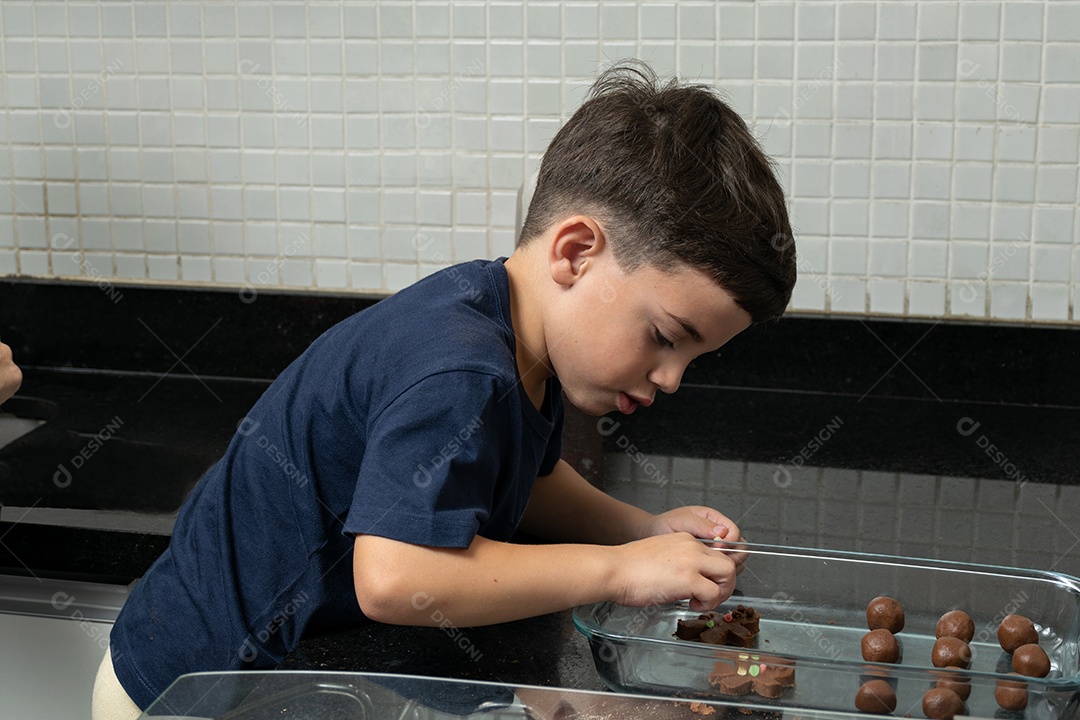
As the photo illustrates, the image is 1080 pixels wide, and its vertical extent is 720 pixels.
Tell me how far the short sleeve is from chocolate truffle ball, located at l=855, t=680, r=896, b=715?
279mm

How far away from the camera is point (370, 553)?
29.4 inches

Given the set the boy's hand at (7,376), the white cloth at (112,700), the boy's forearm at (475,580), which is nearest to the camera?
the boy's forearm at (475,580)

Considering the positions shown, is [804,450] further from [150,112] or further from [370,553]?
Answer: [150,112]

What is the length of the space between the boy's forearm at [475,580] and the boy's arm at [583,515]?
24cm

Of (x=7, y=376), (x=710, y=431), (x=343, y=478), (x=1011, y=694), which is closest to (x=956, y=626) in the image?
(x=1011, y=694)

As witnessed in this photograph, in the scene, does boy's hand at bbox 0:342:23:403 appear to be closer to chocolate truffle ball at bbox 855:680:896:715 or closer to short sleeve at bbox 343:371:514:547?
short sleeve at bbox 343:371:514:547

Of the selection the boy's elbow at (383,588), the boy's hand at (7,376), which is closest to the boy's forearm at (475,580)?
the boy's elbow at (383,588)

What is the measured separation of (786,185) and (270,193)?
0.77m

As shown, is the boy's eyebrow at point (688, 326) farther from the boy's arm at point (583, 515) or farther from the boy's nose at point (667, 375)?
the boy's arm at point (583, 515)

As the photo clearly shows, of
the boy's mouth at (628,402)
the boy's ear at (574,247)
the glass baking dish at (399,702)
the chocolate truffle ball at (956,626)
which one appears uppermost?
the boy's ear at (574,247)

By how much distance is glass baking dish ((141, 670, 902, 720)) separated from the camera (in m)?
0.65

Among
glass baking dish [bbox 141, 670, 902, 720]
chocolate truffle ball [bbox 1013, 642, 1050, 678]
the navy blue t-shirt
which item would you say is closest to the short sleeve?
Answer: the navy blue t-shirt

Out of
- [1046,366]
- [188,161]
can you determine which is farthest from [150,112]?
[1046,366]

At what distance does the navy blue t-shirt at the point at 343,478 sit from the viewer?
2.47 ft
